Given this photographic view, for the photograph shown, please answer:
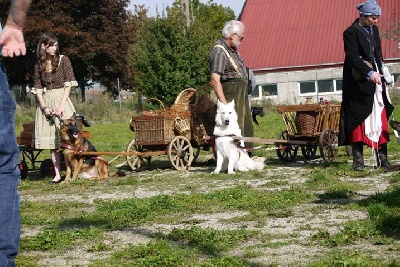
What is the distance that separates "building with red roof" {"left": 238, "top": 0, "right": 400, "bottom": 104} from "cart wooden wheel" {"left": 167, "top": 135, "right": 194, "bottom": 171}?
29.1 meters

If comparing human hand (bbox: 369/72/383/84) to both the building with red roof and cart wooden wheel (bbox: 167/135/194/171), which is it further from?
the building with red roof

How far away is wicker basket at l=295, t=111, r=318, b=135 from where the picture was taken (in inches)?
504

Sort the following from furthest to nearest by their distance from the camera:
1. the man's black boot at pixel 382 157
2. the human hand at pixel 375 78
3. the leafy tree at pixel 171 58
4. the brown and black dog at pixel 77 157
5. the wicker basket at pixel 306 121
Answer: the leafy tree at pixel 171 58
the wicker basket at pixel 306 121
the brown and black dog at pixel 77 157
the man's black boot at pixel 382 157
the human hand at pixel 375 78

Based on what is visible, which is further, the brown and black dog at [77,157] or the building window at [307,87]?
the building window at [307,87]

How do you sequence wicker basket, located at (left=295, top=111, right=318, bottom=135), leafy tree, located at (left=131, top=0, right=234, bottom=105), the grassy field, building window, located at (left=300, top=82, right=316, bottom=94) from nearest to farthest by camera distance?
the grassy field, wicker basket, located at (left=295, top=111, right=318, bottom=135), leafy tree, located at (left=131, top=0, right=234, bottom=105), building window, located at (left=300, top=82, right=316, bottom=94)

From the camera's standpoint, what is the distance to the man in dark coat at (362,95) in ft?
35.6

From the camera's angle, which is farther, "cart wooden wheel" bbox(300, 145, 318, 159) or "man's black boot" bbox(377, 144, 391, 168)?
"cart wooden wheel" bbox(300, 145, 318, 159)

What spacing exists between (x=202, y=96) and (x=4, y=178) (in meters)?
9.57

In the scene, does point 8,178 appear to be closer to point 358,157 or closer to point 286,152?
point 358,157

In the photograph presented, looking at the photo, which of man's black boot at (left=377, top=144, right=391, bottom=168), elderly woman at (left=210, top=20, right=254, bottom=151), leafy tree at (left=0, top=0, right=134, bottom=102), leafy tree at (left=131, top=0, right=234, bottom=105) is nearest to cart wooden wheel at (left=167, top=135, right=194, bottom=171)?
elderly woman at (left=210, top=20, right=254, bottom=151)

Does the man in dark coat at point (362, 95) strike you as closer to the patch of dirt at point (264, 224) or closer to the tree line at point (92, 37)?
the patch of dirt at point (264, 224)

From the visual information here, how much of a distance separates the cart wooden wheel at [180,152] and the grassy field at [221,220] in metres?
1.15

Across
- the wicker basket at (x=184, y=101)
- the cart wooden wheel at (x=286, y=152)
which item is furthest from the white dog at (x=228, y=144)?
the wicker basket at (x=184, y=101)

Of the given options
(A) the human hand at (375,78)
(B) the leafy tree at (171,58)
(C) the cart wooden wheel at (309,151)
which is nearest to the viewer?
(A) the human hand at (375,78)
